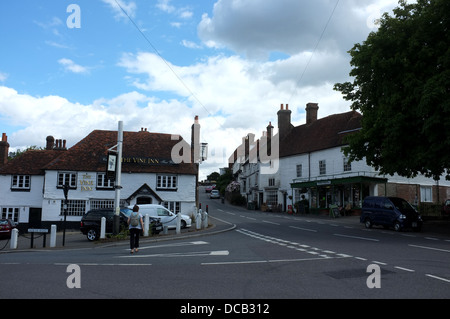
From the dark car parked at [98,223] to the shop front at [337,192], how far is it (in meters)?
20.4

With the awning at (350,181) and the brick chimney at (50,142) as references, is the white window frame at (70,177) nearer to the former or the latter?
the brick chimney at (50,142)

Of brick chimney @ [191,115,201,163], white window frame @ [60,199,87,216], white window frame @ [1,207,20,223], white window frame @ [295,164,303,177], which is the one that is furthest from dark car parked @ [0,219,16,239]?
white window frame @ [295,164,303,177]

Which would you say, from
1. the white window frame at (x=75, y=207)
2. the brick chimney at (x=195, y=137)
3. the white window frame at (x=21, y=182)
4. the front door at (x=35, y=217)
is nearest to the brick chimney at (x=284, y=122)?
the brick chimney at (x=195, y=137)

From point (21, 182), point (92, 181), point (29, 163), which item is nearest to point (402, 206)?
point (92, 181)

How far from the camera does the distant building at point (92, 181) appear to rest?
34.2 meters

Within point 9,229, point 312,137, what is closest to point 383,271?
point 9,229

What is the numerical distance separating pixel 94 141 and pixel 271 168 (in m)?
24.7

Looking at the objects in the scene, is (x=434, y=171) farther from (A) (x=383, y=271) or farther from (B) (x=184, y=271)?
(B) (x=184, y=271)

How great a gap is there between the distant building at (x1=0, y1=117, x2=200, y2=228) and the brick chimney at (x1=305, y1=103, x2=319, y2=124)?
61.1 feet

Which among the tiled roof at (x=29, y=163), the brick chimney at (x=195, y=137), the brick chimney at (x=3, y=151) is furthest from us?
the brick chimney at (x=3, y=151)

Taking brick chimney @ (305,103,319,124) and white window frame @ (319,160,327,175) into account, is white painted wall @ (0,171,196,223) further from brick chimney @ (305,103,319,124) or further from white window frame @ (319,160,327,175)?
brick chimney @ (305,103,319,124)

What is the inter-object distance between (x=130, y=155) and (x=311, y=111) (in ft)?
85.0
